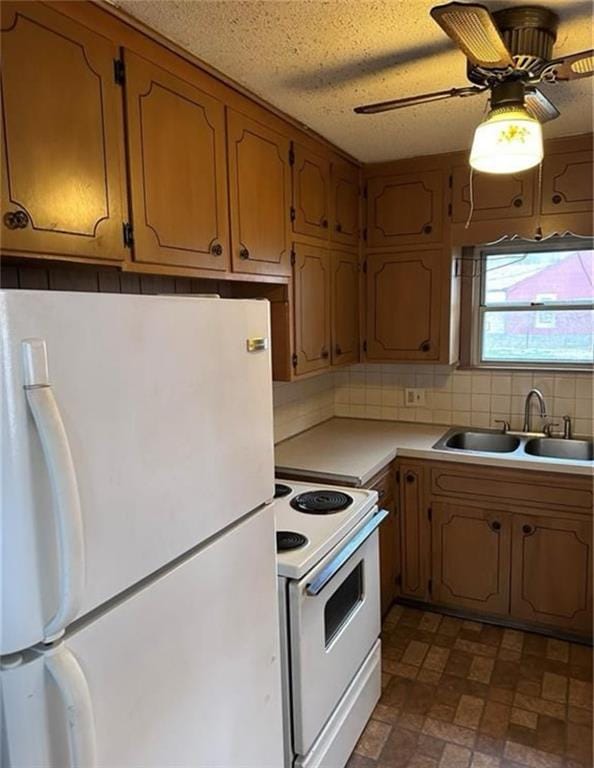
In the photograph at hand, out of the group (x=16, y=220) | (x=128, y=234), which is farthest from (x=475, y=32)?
(x=16, y=220)

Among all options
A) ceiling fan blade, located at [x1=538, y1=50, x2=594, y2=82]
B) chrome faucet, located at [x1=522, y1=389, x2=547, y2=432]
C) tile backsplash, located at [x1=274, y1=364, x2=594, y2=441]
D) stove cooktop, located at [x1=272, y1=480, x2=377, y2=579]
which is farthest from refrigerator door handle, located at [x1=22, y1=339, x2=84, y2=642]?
chrome faucet, located at [x1=522, y1=389, x2=547, y2=432]

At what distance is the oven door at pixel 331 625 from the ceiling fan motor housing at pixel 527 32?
60.3 inches

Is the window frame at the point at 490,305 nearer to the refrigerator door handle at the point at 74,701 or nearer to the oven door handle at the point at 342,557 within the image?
the oven door handle at the point at 342,557

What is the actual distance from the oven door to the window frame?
1.40m

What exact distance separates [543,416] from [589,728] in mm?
1457

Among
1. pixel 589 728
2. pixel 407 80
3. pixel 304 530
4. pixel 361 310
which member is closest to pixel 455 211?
pixel 361 310

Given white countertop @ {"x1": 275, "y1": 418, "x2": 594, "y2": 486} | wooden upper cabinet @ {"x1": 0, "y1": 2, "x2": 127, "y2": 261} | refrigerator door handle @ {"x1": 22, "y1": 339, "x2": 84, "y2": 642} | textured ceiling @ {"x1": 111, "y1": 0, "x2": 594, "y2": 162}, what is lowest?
white countertop @ {"x1": 275, "y1": 418, "x2": 594, "y2": 486}

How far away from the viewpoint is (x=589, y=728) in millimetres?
2021

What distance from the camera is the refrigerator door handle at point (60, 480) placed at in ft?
2.36

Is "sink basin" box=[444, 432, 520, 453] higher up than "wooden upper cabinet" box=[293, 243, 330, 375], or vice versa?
"wooden upper cabinet" box=[293, 243, 330, 375]

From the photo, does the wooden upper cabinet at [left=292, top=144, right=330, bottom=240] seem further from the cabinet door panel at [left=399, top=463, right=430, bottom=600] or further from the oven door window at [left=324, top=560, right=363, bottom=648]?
the oven door window at [left=324, top=560, right=363, bottom=648]

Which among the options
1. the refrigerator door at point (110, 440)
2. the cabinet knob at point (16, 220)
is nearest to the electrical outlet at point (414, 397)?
the refrigerator door at point (110, 440)

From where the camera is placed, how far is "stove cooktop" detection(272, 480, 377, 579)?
1.59m

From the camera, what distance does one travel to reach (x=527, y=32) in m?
1.42
